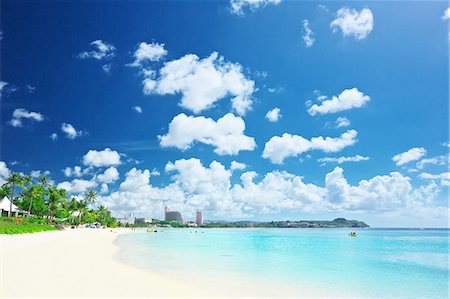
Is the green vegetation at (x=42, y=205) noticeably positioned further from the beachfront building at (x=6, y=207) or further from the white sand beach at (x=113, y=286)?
the white sand beach at (x=113, y=286)

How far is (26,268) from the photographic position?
1200cm

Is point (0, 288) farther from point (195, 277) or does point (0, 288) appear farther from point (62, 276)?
point (195, 277)

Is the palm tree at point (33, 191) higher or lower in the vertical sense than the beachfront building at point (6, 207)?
higher

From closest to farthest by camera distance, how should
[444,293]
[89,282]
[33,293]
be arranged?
[33,293], [89,282], [444,293]

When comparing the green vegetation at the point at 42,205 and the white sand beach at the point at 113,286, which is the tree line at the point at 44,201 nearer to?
the green vegetation at the point at 42,205

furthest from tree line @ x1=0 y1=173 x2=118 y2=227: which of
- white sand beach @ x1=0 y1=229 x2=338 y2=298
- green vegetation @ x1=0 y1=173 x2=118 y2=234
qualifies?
white sand beach @ x1=0 y1=229 x2=338 y2=298

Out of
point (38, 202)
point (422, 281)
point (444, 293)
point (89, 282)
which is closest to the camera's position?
point (89, 282)

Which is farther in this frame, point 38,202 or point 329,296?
point 38,202

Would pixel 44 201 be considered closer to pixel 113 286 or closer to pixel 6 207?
pixel 6 207

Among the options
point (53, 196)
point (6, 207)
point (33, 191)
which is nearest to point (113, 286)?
point (6, 207)

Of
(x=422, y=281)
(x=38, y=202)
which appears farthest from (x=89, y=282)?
(x=38, y=202)

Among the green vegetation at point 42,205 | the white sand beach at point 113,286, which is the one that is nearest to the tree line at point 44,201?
the green vegetation at point 42,205

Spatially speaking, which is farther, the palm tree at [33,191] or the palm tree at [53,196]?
the palm tree at [53,196]

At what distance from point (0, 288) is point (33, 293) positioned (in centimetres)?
93
